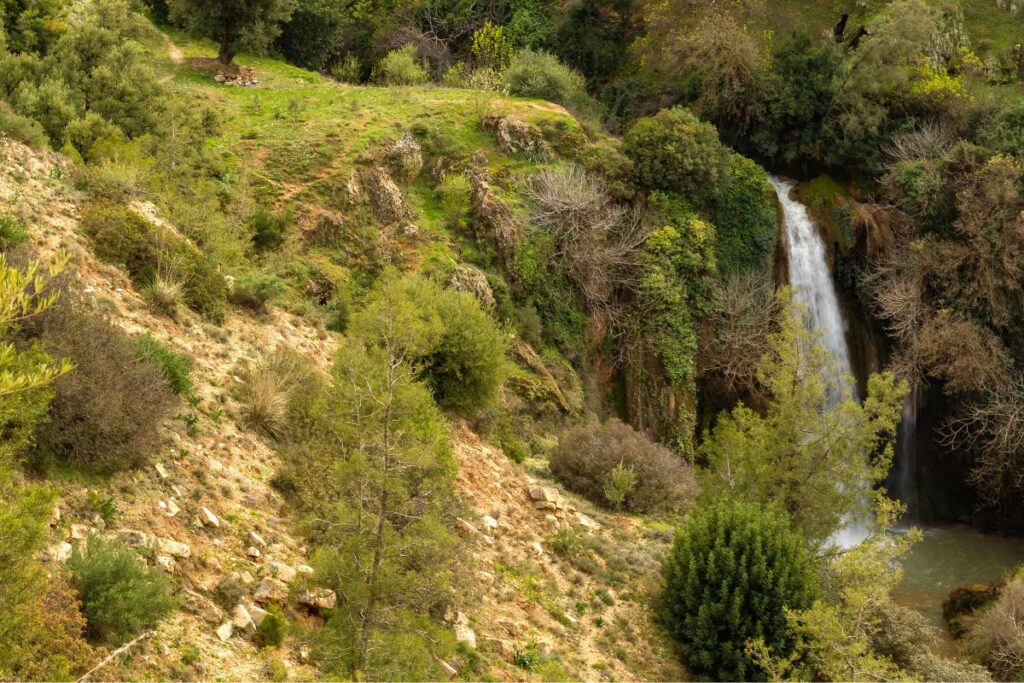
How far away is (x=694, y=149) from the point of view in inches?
882

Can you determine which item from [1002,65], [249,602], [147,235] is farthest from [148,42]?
[1002,65]

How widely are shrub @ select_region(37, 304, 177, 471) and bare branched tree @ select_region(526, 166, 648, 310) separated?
12.3m

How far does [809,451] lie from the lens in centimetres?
1299

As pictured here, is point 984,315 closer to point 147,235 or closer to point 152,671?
point 147,235

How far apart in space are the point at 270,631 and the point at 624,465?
871cm

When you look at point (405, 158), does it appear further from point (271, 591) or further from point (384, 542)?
point (384, 542)

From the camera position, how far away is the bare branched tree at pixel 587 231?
20.4 metres

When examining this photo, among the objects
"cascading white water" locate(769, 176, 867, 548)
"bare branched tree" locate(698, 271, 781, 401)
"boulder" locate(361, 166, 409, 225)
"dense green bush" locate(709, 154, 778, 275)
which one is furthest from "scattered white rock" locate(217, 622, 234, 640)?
"cascading white water" locate(769, 176, 867, 548)

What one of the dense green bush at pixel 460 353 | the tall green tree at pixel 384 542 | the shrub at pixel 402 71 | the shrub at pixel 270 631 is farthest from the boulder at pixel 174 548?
the shrub at pixel 402 71

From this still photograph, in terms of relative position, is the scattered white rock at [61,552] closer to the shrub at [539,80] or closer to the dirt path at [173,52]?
the dirt path at [173,52]

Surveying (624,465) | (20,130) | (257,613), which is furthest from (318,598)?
(20,130)

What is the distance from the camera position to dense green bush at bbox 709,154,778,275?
2336 centimetres

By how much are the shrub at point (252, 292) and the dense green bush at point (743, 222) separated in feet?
43.6

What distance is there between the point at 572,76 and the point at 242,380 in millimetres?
21215
